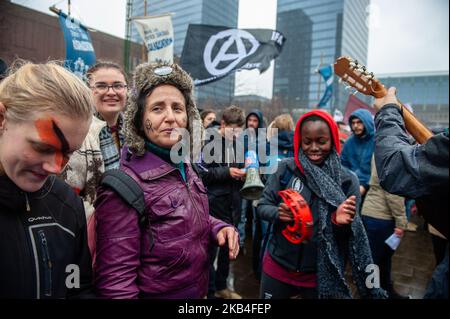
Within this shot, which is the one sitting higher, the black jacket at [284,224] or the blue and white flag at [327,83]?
the blue and white flag at [327,83]

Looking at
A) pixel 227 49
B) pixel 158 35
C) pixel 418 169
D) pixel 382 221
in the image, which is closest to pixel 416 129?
pixel 418 169

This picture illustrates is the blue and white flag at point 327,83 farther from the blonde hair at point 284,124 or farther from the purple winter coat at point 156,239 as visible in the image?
the purple winter coat at point 156,239

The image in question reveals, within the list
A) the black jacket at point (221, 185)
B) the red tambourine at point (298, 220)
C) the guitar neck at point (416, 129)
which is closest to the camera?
the guitar neck at point (416, 129)

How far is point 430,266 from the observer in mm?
4684

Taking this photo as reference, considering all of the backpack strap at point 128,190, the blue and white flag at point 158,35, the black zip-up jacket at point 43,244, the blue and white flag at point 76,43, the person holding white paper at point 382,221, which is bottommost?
the person holding white paper at point 382,221

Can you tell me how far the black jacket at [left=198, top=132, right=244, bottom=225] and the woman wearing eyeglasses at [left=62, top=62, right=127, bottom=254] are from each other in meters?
1.20

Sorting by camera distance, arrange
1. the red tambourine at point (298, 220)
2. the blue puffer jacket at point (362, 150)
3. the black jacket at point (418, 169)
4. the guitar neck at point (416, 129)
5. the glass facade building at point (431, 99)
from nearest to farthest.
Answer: the black jacket at point (418, 169) → the guitar neck at point (416, 129) → the red tambourine at point (298, 220) → the blue puffer jacket at point (362, 150) → the glass facade building at point (431, 99)

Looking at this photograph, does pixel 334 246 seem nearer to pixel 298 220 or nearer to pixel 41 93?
pixel 298 220

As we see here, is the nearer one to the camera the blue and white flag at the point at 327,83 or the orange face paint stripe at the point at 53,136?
the orange face paint stripe at the point at 53,136

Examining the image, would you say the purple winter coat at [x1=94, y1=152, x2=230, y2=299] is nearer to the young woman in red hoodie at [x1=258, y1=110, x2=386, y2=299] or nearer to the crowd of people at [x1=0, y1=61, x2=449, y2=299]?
the crowd of people at [x1=0, y1=61, x2=449, y2=299]

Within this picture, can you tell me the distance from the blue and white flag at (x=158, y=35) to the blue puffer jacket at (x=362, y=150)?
16.4ft

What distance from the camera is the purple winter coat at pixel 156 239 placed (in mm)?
1239

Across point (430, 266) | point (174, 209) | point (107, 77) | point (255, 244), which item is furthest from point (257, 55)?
point (174, 209)

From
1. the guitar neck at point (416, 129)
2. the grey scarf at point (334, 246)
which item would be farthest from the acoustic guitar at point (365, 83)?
the grey scarf at point (334, 246)
